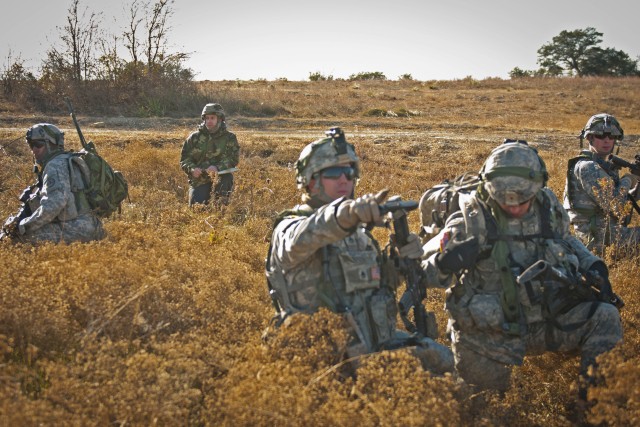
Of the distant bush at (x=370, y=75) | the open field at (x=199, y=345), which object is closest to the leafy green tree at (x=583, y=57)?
the distant bush at (x=370, y=75)

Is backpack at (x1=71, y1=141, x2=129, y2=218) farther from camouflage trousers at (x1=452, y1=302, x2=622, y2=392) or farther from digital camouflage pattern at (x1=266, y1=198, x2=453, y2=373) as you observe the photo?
camouflage trousers at (x1=452, y1=302, x2=622, y2=392)

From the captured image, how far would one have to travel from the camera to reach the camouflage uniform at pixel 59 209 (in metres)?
5.87

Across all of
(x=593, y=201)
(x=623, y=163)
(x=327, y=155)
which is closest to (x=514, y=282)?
(x=327, y=155)

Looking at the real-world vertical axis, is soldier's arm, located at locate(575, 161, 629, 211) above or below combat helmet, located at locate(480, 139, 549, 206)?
below

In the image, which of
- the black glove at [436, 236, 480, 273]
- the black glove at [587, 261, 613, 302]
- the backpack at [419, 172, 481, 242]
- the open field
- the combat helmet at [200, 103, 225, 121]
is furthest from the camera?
the combat helmet at [200, 103, 225, 121]

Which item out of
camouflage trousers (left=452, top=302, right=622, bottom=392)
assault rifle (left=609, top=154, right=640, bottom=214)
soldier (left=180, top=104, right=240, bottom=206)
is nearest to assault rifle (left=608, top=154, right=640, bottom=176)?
assault rifle (left=609, top=154, right=640, bottom=214)

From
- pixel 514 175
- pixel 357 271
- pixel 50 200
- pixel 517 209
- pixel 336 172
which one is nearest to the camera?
pixel 357 271

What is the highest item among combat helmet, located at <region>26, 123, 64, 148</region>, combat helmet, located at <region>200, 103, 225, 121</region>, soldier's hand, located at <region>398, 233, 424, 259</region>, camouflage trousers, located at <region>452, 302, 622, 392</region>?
combat helmet, located at <region>200, 103, 225, 121</region>

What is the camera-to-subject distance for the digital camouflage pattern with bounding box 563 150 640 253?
254 inches

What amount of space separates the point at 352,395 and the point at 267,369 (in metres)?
0.43

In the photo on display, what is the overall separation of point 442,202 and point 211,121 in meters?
5.30

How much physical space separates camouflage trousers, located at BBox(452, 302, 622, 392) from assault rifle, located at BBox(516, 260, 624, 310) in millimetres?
89

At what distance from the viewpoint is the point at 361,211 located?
2.94 meters

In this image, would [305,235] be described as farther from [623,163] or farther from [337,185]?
[623,163]
